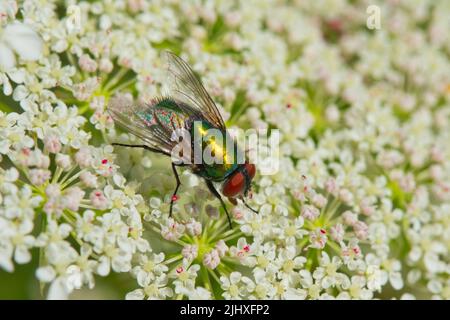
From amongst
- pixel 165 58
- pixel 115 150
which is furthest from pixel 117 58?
pixel 115 150

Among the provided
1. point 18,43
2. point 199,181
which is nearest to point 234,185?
point 199,181

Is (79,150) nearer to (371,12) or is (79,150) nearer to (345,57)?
(345,57)

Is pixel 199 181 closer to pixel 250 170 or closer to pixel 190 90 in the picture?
pixel 250 170

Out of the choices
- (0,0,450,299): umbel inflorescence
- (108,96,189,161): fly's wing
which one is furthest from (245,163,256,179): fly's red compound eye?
(108,96,189,161): fly's wing

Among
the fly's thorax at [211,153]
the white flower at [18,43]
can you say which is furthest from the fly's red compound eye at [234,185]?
the white flower at [18,43]

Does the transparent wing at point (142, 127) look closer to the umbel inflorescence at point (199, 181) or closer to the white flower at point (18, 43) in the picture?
the umbel inflorescence at point (199, 181)

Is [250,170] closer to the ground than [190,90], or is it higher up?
closer to the ground
